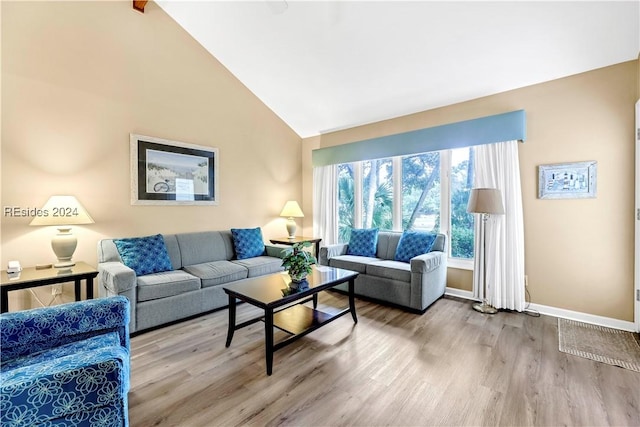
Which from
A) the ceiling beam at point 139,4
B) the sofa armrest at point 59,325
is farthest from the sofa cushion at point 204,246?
the ceiling beam at point 139,4

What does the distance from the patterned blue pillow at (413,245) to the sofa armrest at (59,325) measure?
301 cm

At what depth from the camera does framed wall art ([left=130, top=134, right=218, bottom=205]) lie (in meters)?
3.49

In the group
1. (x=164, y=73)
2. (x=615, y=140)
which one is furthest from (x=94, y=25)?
(x=615, y=140)

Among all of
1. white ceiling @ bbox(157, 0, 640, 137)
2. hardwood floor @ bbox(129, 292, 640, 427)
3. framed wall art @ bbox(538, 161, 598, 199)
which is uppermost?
white ceiling @ bbox(157, 0, 640, 137)

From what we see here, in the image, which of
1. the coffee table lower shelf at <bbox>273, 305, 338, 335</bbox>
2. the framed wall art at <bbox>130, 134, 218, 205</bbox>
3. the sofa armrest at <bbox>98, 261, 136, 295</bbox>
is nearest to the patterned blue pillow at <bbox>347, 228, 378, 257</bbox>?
the coffee table lower shelf at <bbox>273, 305, 338, 335</bbox>

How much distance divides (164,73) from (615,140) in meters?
5.06

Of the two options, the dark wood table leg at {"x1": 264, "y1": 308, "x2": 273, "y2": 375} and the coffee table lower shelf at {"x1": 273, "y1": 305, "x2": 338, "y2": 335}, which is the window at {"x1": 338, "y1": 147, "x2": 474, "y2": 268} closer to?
the coffee table lower shelf at {"x1": 273, "y1": 305, "x2": 338, "y2": 335}

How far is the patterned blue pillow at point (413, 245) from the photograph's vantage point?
3.63 meters

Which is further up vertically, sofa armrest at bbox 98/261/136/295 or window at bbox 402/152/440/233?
window at bbox 402/152/440/233

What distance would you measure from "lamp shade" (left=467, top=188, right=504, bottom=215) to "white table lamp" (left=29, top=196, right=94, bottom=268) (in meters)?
3.99

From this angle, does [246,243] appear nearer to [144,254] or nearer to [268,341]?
[144,254]

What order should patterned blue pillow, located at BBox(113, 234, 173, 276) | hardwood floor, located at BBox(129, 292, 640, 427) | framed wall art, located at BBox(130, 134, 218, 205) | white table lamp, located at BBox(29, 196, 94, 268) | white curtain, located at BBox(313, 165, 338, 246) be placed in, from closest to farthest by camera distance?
hardwood floor, located at BBox(129, 292, 640, 427) < white table lamp, located at BBox(29, 196, 94, 268) < patterned blue pillow, located at BBox(113, 234, 173, 276) < framed wall art, located at BBox(130, 134, 218, 205) < white curtain, located at BBox(313, 165, 338, 246)

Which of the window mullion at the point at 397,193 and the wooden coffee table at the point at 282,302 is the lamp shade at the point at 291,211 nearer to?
the window mullion at the point at 397,193

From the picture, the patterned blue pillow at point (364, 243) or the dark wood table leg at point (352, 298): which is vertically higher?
the patterned blue pillow at point (364, 243)
